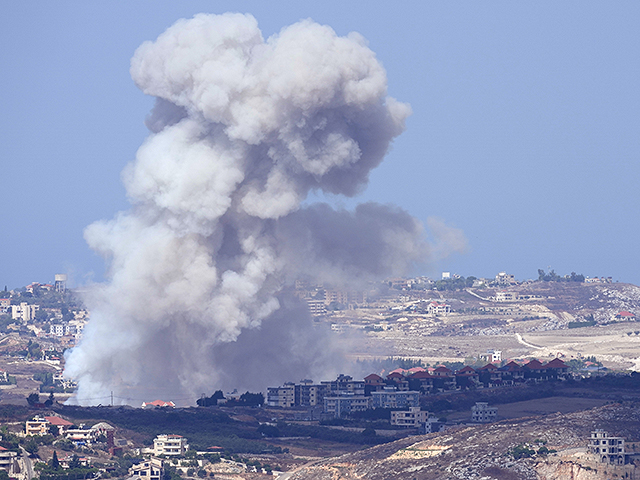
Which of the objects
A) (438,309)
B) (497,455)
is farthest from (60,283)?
(497,455)

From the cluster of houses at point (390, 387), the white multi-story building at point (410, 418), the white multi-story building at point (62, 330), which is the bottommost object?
the white multi-story building at point (410, 418)

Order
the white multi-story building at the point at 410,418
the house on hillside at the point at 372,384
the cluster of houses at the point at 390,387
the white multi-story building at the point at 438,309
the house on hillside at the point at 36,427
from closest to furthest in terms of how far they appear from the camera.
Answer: the house on hillside at the point at 36,427
the white multi-story building at the point at 410,418
the cluster of houses at the point at 390,387
the house on hillside at the point at 372,384
the white multi-story building at the point at 438,309

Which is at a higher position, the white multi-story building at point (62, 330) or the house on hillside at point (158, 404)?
the white multi-story building at point (62, 330)

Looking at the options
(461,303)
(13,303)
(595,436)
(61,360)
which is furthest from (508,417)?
(13,303)

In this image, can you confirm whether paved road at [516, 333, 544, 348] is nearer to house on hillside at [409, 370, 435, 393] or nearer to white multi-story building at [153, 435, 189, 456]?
house on hillside at [409, 370, 435, 393]

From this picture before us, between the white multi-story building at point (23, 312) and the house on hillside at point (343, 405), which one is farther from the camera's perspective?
the white multi-story building at point (23, 312)

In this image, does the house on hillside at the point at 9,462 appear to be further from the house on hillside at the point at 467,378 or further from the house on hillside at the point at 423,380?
the house on hillside at the point at 467,378

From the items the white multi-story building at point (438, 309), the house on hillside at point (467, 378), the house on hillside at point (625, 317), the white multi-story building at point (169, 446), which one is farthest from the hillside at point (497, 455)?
the white multi-story building at point (438, 309)

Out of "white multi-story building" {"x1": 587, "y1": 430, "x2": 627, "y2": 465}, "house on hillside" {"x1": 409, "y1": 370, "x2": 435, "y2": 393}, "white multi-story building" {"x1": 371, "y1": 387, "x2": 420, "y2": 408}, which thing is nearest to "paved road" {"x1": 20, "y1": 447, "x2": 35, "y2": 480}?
"white multi-story building" {"x1": 371, "y1": 387, "x2": 420, "y2": 408}
